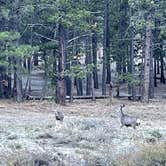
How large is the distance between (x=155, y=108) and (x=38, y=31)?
940 cm

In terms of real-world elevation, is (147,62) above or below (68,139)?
above

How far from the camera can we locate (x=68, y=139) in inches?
599

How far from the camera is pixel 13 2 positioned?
28484 mm

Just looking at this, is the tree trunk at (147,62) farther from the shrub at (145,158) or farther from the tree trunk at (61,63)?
the shrub at (145,158)

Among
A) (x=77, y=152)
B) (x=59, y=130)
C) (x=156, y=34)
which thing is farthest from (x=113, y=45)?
(x=77, y=152)

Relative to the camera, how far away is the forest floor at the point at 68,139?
10279mm

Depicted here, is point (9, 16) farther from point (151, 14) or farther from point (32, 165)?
point (32, 165)

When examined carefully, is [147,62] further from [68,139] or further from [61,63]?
[68,139]

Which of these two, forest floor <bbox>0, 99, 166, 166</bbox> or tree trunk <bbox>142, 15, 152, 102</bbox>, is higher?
tree trunk <bbox>142, 15, 152, 102</bbox>

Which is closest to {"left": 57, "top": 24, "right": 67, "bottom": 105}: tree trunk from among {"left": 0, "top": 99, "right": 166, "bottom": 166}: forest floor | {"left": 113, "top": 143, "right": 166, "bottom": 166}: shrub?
{"left": 0, "top": 99, "right": 166, "bottom": 166}: forest floor

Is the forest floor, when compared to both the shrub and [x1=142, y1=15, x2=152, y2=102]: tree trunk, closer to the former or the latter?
the shrub

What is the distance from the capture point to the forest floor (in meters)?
10.3

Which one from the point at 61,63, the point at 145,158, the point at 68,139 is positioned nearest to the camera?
the point at 145,158

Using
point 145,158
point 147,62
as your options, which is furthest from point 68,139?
point 147,62
